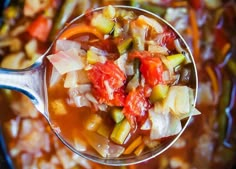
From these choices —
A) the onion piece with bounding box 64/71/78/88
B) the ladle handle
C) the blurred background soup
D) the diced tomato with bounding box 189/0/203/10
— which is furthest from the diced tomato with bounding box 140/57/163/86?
the diced tomato with bounding box 189/0/203/10

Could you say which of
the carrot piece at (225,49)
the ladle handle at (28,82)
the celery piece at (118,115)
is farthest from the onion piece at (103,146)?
the carrot piece at (225,49)

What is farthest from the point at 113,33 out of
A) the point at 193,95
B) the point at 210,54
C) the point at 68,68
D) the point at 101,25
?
the point at 210,54

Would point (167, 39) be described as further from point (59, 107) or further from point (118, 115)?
point (59, 107)

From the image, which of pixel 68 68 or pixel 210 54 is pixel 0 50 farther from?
pixel 210 54

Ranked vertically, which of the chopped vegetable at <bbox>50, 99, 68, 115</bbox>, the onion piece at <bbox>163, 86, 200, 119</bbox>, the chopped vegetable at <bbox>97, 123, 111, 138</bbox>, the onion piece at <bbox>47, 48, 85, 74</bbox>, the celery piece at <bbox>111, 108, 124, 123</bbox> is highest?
the onion piece at <bbox>47, 48, 85, 74</bbox>

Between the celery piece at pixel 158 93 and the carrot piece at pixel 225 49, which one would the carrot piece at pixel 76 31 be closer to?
the celery piece at pixel 158 93

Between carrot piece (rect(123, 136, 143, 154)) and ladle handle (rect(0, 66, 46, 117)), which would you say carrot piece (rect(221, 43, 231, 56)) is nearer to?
carrot piece (rect(123, 136, 143, 154))
